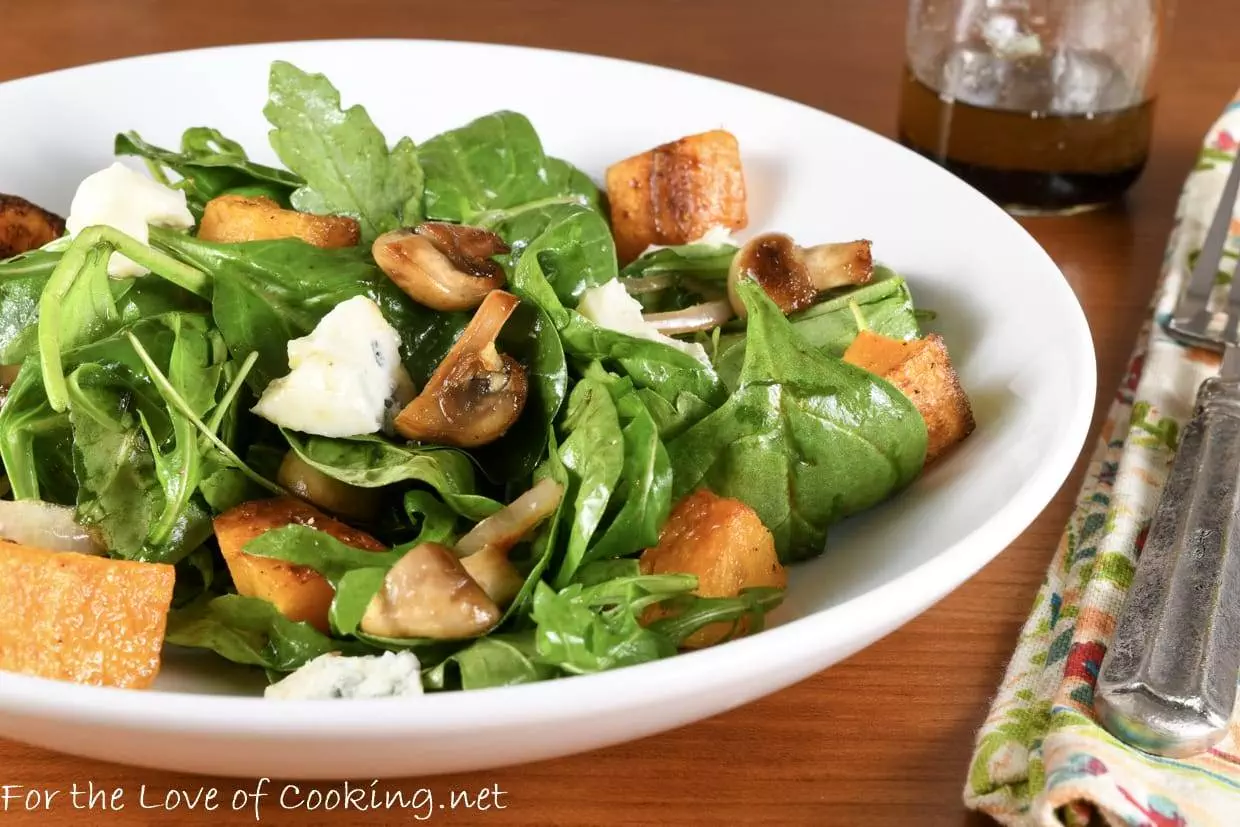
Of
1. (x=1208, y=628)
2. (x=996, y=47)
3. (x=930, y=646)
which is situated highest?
(x=996, y=47)

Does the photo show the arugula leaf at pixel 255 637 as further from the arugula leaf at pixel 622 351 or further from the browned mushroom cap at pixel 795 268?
the browned mushroom cap at pixel 795 268

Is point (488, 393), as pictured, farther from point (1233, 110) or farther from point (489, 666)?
point (1233, 110)

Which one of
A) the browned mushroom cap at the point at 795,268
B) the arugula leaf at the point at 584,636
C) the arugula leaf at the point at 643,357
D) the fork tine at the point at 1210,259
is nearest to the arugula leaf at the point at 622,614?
the arugula leaf at the point at 584,636

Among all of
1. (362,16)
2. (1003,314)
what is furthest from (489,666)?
(362,16)

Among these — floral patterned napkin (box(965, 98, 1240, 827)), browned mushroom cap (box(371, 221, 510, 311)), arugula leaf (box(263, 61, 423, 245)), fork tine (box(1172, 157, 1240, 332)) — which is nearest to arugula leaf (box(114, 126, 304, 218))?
arugula leaf (box(263, 61, 423, 245))

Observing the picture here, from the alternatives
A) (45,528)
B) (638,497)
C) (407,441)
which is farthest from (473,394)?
(45,528)

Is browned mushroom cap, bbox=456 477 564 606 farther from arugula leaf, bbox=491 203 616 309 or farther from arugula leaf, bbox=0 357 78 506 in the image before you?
arugula leaf, bbox=0 357 78 506
